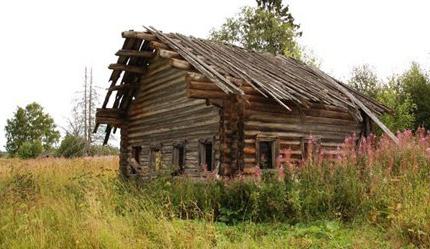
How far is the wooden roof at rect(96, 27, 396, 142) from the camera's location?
509 inches

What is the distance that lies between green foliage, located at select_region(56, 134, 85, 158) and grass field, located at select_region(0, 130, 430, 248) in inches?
1232

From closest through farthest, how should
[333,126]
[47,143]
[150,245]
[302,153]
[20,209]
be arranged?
1. [150,245]
2. [20,209]
3. [302,153]
4. [333,126]
5. [47,143]

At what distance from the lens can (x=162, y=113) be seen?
16609 mm

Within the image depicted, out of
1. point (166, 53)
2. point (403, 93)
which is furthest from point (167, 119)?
point (403, 93)

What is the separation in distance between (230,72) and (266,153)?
2789 millimetres

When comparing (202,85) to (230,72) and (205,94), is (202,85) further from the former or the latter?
(230,72)

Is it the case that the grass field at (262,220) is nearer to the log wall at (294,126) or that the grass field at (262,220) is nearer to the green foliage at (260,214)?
the green foliage at (260,214)

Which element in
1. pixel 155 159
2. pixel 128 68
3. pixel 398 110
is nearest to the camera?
pixel 128 68

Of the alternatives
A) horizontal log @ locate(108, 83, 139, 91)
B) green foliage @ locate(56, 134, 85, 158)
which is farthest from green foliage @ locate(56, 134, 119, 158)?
horizontal log @ locate(108, 83, 139, 91)

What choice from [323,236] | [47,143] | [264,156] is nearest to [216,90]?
[264,156]

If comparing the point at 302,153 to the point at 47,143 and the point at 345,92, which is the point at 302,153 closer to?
the point at 345,92

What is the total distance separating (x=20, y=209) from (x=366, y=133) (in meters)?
12.4

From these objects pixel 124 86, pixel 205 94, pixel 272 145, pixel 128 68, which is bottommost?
pixel 272 145

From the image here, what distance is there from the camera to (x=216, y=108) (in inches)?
527
